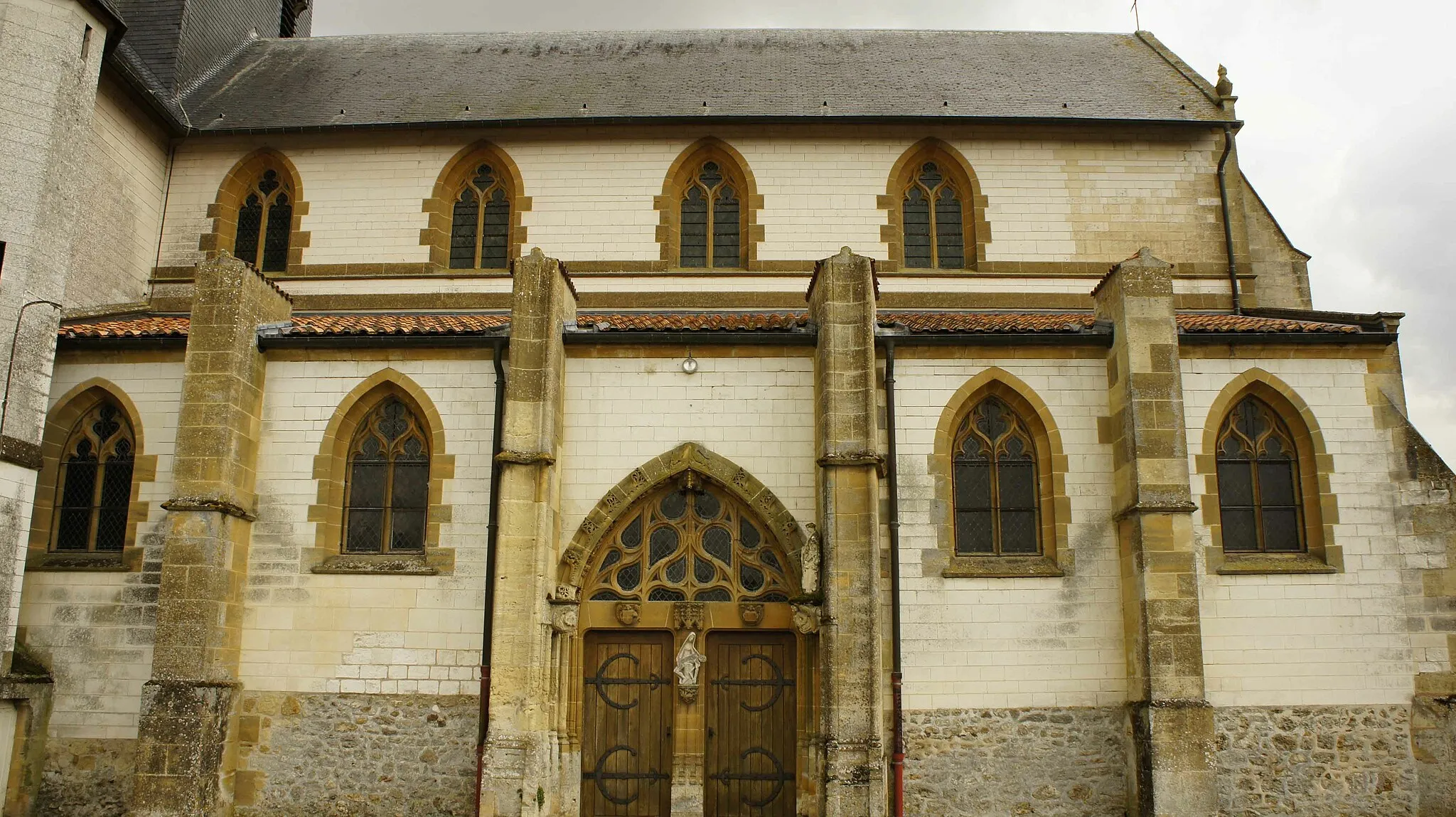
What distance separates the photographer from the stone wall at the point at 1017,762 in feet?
39.1

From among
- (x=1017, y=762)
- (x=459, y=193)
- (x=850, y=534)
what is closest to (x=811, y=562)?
(x=850, y=534)

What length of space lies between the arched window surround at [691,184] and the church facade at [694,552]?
2.89 meters

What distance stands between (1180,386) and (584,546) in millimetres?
6706

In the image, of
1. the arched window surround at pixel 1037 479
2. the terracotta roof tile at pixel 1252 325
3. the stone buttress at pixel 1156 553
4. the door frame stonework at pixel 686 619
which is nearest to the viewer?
the stone buttress at pixel 1156 553

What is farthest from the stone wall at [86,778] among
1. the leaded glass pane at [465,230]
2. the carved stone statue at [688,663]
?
the leaded glass pane at [465,230]

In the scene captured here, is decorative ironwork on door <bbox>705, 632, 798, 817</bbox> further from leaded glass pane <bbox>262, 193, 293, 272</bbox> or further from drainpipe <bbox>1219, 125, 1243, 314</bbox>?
leaded glass pane <bbox>262, 193, 293, 272</bbox>

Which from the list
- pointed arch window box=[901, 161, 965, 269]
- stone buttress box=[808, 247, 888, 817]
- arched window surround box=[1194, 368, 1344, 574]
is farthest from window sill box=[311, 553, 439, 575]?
arched window surround box=[1194, 368, 1344, 574]

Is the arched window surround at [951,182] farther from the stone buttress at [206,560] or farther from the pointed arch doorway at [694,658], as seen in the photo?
the stone buttress at [206,560]

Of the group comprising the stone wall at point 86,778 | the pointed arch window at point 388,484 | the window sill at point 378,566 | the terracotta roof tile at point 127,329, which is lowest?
the stone wall at point 86,778

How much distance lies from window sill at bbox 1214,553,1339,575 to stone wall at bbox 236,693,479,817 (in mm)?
8407

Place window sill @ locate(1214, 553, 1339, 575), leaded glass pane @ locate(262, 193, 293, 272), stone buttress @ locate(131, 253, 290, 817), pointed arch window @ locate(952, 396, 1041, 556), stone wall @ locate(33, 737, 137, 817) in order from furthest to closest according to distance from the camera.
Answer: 1. leaded glass pane @ locate(262, 193, 293, 272)
2. pointed arch window @ locate(952, 396, 1041, 556)
3. window sill @ locate(1214, 553, 1339, 575)
4. stone wall @ locate(33, 737, 137, 817)
5. stone buttress @ locate(131, 253, 290, 817)

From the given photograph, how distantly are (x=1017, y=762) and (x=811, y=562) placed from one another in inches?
118

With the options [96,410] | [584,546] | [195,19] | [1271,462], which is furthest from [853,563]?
[195,19]

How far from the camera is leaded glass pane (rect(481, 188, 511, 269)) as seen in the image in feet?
55.6
